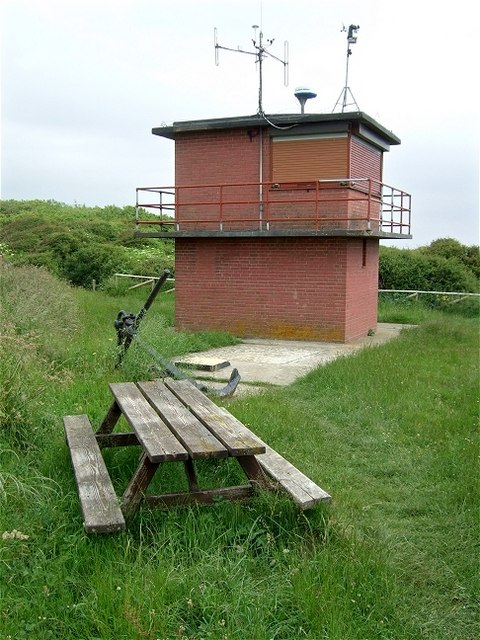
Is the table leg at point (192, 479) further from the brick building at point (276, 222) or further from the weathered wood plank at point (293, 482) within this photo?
the brick building at point (276, 222)

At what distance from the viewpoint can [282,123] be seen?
49.5ft

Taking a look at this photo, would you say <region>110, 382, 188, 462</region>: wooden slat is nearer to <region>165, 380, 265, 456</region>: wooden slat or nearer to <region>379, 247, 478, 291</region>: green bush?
<region>165, 380, 265, 456</region>: wooden slat

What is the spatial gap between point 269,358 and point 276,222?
394 centimetres

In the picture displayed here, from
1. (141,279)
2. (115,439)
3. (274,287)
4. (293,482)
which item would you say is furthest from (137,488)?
(141,279)

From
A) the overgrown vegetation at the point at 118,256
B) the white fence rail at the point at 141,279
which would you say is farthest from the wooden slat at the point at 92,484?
the white fence rail at the point at 141,279

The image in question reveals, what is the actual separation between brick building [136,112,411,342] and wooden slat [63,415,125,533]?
976cm

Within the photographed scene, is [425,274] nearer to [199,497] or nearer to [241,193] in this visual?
[241,193]

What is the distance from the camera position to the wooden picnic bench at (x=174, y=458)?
4105mm

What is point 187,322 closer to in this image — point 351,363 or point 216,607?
point 351,363

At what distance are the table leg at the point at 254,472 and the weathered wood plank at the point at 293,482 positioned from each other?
0.28 feet

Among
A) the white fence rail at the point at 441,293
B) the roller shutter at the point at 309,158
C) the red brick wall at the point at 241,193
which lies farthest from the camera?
the white fence rail at the point at 441,293

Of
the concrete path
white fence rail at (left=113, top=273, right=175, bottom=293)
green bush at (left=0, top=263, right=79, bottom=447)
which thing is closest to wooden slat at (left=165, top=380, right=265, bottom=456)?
green bush at (left=0, top=263, right=79, bottom=447)

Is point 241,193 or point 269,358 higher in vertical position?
point 241,193

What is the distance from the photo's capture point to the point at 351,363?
10625 millimetres
